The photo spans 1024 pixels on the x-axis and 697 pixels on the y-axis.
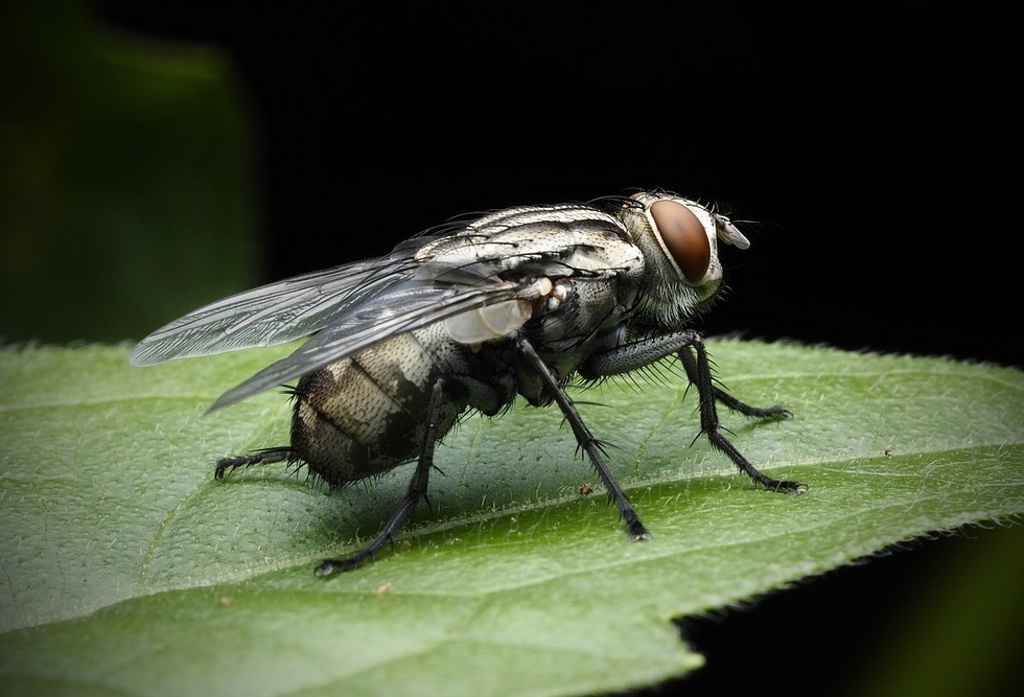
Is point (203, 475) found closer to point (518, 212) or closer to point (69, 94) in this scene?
point (518, 212)

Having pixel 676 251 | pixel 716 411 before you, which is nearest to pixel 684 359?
pixel 716 411

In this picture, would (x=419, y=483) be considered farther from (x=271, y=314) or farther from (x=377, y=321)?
(x=271, y=314)

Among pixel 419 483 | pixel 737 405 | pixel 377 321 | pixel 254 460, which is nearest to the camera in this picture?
pixel 377 321

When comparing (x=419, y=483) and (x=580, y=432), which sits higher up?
(x=580, y=432)

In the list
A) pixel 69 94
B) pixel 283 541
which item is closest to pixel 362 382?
pixel 283 541

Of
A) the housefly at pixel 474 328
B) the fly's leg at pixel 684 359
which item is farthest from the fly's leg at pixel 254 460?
the fly's leg at pixel 684 359

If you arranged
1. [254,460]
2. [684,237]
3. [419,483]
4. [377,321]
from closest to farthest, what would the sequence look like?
[377,321] → [419,483] → [254,460] → [684,237]

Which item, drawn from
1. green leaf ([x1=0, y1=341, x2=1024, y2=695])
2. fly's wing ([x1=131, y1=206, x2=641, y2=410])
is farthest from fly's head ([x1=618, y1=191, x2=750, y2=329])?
green leaf ([x1=0, y1=341, x2=1024, y2=695])
